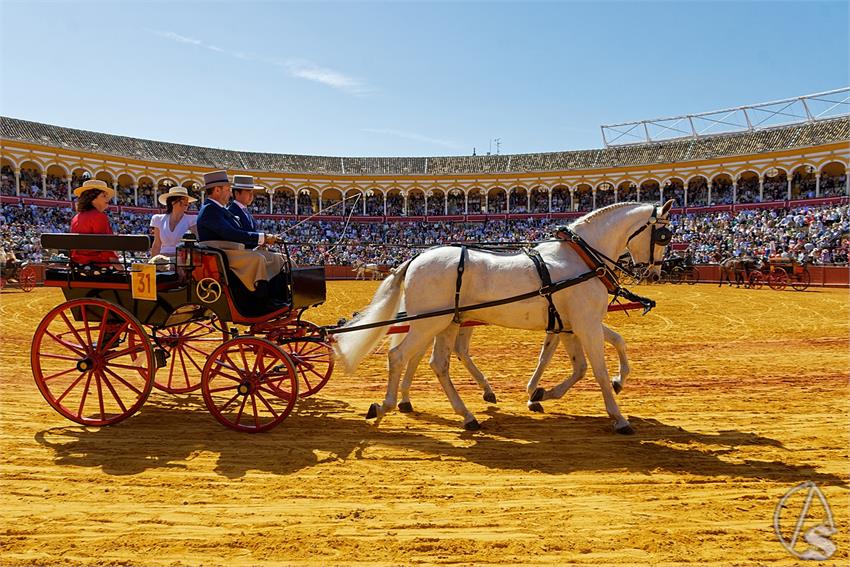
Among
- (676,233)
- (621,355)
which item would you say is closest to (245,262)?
(621,355)

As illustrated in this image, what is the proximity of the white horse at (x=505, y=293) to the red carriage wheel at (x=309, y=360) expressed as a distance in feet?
1.14

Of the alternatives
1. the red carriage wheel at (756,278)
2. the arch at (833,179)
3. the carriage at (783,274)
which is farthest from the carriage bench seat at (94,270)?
the arch at (833,179)

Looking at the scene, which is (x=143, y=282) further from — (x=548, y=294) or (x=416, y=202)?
(x=416, y=202)

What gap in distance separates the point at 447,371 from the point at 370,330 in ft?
2.64

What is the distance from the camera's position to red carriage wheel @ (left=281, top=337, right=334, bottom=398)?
5090 millimetres

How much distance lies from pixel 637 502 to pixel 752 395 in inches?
133

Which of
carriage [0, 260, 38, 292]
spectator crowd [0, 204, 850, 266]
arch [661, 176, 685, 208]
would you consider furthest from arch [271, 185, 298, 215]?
arch [661, 176, 685, 208]

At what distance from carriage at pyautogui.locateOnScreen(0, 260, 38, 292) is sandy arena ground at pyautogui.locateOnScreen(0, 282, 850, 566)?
17919mm

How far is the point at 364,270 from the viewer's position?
34625mm

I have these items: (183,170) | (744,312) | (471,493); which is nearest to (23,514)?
(471,493)

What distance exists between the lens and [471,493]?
11.3 feet

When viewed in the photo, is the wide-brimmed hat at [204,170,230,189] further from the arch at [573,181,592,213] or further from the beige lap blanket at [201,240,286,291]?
the arch at [573,181,592,213]

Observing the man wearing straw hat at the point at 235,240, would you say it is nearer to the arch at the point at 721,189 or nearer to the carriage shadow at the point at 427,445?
the carriage shadow at the point at 427,445

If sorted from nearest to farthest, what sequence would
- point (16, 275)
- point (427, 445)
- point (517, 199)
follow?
point (427, 445)
point (16, 275)
point (517, 199)
